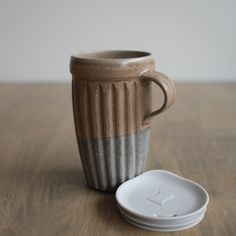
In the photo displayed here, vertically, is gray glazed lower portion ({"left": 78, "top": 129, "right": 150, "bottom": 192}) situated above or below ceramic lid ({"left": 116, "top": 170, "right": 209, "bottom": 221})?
above

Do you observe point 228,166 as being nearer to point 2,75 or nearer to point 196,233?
point 196,233

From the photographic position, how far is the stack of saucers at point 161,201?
522mm

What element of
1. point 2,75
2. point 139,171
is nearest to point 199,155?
point 139,171

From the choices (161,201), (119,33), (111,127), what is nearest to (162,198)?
(161,201)

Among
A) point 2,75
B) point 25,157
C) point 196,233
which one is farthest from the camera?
point 2,75

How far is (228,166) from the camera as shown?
2.41ft

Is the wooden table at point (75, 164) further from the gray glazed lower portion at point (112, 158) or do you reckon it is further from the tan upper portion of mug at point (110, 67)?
the tan upper portion of mug at point (110, 67)

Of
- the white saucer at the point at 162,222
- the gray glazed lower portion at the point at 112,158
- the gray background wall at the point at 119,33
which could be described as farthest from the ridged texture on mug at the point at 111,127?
the gray background wall at the point at 119,33

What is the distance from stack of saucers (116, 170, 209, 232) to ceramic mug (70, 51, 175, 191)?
A: 3cm

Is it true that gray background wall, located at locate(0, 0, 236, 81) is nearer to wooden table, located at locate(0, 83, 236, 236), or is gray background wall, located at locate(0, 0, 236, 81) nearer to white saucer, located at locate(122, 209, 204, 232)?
wooden table, located at locate(0, 83, 236, 236)

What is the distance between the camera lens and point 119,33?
1.64 meters

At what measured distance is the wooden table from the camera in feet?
1.80

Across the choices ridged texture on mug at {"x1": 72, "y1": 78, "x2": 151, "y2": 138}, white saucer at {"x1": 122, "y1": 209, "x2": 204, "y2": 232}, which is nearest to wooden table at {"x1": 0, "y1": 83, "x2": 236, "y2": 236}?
white saucer at {"x1": 122, "y1": 209, "x2": 204, "y2": 232}

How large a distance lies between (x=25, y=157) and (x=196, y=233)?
0.39 m
